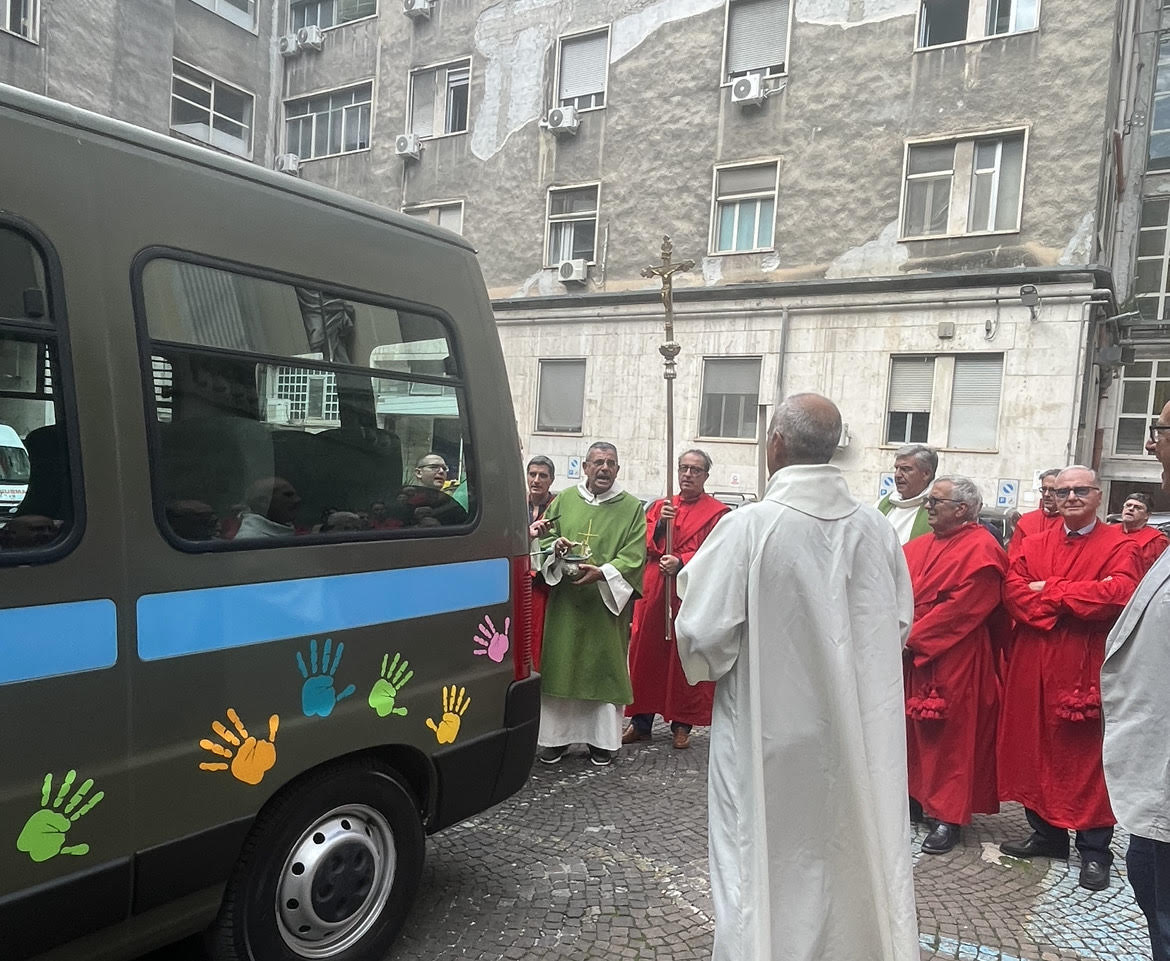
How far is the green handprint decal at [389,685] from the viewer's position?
9.37 feet

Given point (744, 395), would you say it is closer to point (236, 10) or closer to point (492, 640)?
point (492, 640)

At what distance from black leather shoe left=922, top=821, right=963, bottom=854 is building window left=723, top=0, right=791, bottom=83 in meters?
15.5

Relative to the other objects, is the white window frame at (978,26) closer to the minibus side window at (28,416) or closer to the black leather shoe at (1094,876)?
the black leather shoe at (1094,876)

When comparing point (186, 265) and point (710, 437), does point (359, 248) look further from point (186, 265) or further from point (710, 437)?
point (710, 437)

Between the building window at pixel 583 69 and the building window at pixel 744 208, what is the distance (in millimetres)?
3411

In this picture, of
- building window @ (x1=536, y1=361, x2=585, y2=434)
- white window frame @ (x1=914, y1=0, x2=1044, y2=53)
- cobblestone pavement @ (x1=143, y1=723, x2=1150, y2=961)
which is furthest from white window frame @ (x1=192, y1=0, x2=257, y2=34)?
cobblestone pavement @ (x1=143, y1=723, x2=1150, y2=961)

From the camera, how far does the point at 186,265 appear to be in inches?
95.0

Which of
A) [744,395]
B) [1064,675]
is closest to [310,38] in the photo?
[744,395]

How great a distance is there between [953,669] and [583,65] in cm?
1753

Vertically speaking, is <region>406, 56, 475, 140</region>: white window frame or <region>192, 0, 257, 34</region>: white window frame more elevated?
<region>192, 0, 257, 34</region>: white window frame

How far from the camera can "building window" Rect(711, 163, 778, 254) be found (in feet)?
55.3

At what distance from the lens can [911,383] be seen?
1552cm

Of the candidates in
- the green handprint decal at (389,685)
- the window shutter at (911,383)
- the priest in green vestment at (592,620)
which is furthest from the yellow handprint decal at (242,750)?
the window shutter at (911,383)

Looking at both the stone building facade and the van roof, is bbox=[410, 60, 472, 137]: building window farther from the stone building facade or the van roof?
the van roof
